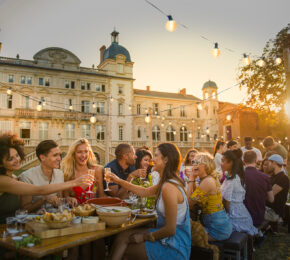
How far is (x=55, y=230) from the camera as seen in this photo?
93.1 inches

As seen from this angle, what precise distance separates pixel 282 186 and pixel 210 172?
292 cm

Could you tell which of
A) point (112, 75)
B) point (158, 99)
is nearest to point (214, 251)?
point (112, 75)

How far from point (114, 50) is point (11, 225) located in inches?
1401

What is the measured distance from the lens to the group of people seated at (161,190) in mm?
2766

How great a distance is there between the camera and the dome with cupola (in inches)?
1398

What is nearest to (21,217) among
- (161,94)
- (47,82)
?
(47,82)

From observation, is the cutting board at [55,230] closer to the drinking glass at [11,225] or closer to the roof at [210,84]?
the drinking glass at [11,225]

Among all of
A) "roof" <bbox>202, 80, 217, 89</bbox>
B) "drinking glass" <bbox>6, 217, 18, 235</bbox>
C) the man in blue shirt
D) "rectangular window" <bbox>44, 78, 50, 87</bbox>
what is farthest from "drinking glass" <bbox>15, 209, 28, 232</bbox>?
"roof" <bbox>202, 80, 217, 89</bbox>

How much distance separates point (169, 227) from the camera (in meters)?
2.66

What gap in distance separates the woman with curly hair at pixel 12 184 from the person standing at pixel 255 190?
3.29 metres

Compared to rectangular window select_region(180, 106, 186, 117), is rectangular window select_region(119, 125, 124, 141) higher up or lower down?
lower down

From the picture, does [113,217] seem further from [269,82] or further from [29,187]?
[269,82]

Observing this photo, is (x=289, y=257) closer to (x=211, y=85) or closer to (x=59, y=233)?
(x=59, y=233)

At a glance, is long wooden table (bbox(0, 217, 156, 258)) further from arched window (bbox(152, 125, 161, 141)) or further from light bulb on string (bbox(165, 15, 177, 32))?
arched window (bbox(152, 125, 161, 141))
